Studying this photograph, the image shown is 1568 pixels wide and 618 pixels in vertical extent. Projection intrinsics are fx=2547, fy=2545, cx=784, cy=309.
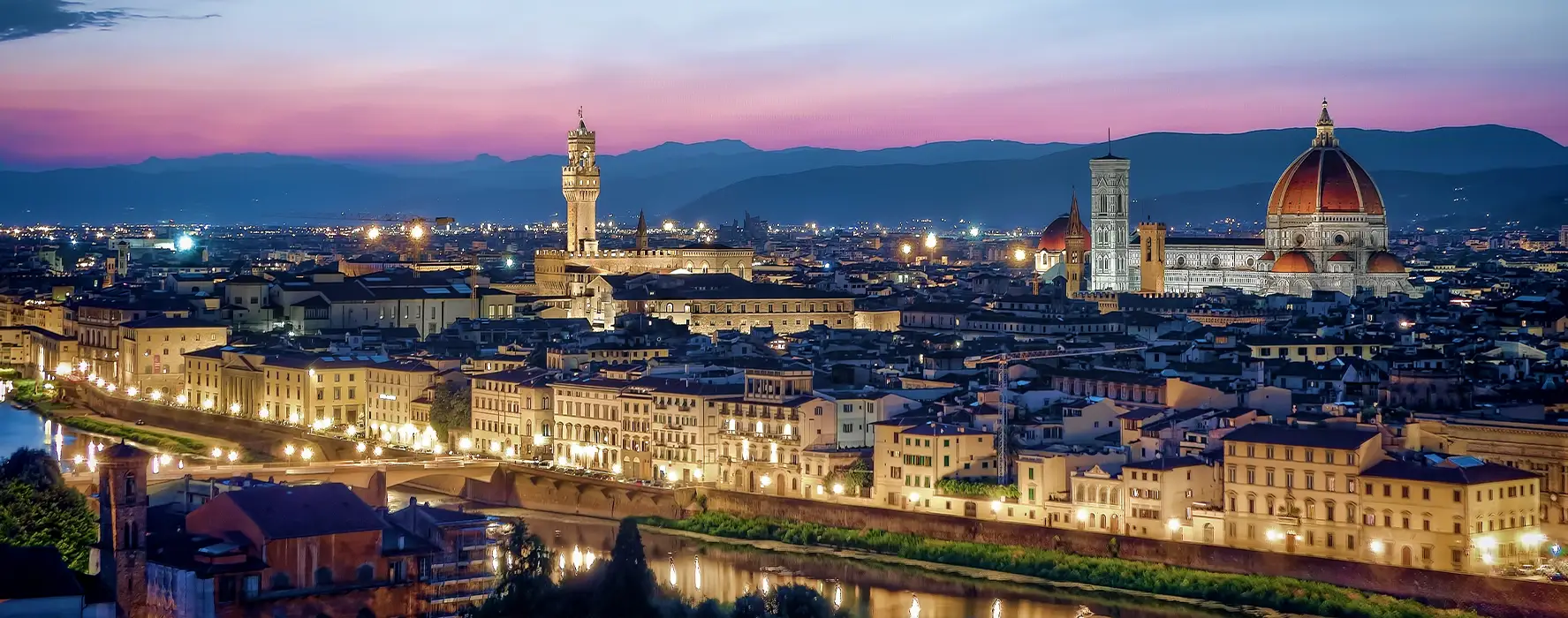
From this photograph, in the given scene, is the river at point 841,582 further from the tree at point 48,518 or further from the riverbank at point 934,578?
the tree at point 48,518

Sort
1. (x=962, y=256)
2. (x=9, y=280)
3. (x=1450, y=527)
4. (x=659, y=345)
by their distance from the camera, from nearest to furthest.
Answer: (x=1450, y=527), (x=659, y=345), (x=9, y=280), (x=962, y=256)

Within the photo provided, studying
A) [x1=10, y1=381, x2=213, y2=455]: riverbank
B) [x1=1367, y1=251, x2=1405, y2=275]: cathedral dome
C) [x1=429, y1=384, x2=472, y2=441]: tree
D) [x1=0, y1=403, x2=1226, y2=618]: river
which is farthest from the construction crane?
[x1=1367, y1=251, x2=1405, y2=275]: cathedral dome

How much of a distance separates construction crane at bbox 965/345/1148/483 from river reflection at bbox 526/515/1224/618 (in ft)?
7.18

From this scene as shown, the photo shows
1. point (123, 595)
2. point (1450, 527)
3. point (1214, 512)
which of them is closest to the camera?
point (123, 595)

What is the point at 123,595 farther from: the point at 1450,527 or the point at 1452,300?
the point at 1452,300

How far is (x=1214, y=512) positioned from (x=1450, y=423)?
3273mm

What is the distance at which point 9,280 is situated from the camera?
8188 centimetres

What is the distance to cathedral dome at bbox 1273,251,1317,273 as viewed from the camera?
218 ft

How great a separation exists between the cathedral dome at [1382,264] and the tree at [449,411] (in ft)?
104

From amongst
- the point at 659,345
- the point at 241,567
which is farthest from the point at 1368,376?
the point at 241,567

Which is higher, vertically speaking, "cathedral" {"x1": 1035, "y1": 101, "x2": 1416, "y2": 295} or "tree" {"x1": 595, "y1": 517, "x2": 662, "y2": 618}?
"cathedral" {"x1": 1035, "y1": 101, "x2": 1416, "y2": 295}

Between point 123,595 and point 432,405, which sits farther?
point 432,405

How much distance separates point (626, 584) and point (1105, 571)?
6958 mm

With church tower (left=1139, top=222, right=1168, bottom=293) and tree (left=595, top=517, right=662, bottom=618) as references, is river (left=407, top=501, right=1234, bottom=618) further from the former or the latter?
church tower (left=1139, top=222, right=1168, bottom=293)
